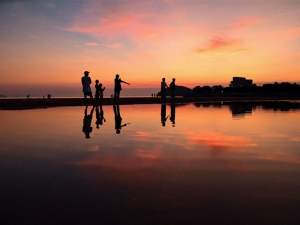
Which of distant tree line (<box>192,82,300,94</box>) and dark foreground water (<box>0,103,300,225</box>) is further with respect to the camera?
distant tree line (<box>192,82,300,94</box>)

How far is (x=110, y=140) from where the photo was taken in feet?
22.5

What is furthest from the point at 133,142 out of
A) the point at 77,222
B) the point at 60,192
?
the point at 77,222

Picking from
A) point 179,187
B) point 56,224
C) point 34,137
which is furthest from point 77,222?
point 34,137

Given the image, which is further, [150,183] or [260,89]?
[260,89]

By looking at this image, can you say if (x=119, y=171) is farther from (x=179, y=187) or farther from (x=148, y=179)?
(x=179, y=187)

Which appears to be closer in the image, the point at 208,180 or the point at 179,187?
the point at 179,187

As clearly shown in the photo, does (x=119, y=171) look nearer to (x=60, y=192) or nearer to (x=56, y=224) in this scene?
(x=60, y=192)

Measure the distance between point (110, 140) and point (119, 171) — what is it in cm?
288

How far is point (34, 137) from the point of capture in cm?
740

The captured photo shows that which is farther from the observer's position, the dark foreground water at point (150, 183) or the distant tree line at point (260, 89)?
the distant tree line at point (260, 89)

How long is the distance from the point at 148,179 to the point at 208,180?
78cm

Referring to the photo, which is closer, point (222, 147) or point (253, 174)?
point (253, 174)

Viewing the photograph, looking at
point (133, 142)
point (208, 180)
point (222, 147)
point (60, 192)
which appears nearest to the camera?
point (60, 192)

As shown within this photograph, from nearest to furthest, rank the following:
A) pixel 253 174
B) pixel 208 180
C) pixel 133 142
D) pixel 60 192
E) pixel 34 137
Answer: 1. pixel 60 192
2. pixel 208 180
3. pixel 253 174
4. pixel 133 142
5. pixel 34 137
